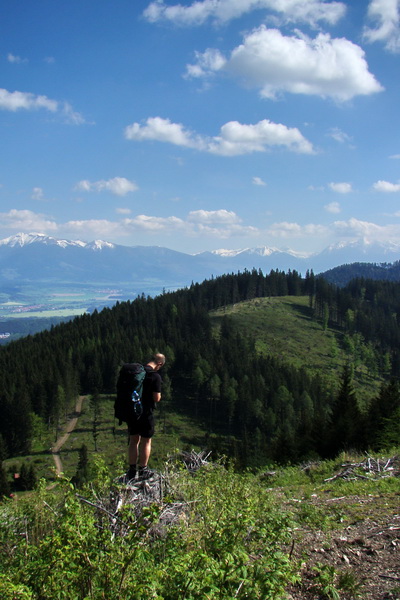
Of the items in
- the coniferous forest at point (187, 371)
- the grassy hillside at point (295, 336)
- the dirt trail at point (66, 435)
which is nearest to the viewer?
the dirt trail at point (66, 435)

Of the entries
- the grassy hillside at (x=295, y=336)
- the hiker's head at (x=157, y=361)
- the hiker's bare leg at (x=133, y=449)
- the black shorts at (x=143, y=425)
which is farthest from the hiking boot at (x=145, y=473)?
the grassy hillside at (x=295, y=336)

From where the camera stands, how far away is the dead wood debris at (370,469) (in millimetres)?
12211

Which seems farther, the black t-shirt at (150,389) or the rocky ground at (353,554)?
the black t-shirt at (150,389)

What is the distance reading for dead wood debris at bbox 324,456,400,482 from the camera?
40.1ft

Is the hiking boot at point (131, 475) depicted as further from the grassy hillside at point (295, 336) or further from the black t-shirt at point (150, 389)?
the grassy hillside at point (295, 336)

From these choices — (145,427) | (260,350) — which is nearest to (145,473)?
(145,427)

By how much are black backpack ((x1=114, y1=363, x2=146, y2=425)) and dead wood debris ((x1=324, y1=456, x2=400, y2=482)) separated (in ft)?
26.7

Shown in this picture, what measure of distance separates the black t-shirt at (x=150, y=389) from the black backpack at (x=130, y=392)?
163 millimetres

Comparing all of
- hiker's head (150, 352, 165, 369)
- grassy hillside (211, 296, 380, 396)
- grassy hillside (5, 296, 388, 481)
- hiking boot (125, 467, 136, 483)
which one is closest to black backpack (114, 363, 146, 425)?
hiker's head (150, 352, 165, 369)

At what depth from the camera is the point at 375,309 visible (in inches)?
6865

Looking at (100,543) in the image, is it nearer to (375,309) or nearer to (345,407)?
(345,407)

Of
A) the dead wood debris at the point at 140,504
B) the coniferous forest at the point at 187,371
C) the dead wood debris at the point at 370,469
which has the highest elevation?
the dead wood debris at the point at 140,504

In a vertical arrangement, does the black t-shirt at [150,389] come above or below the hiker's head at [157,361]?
below

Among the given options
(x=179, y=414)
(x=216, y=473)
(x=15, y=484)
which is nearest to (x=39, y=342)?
(x=179, y=414)
